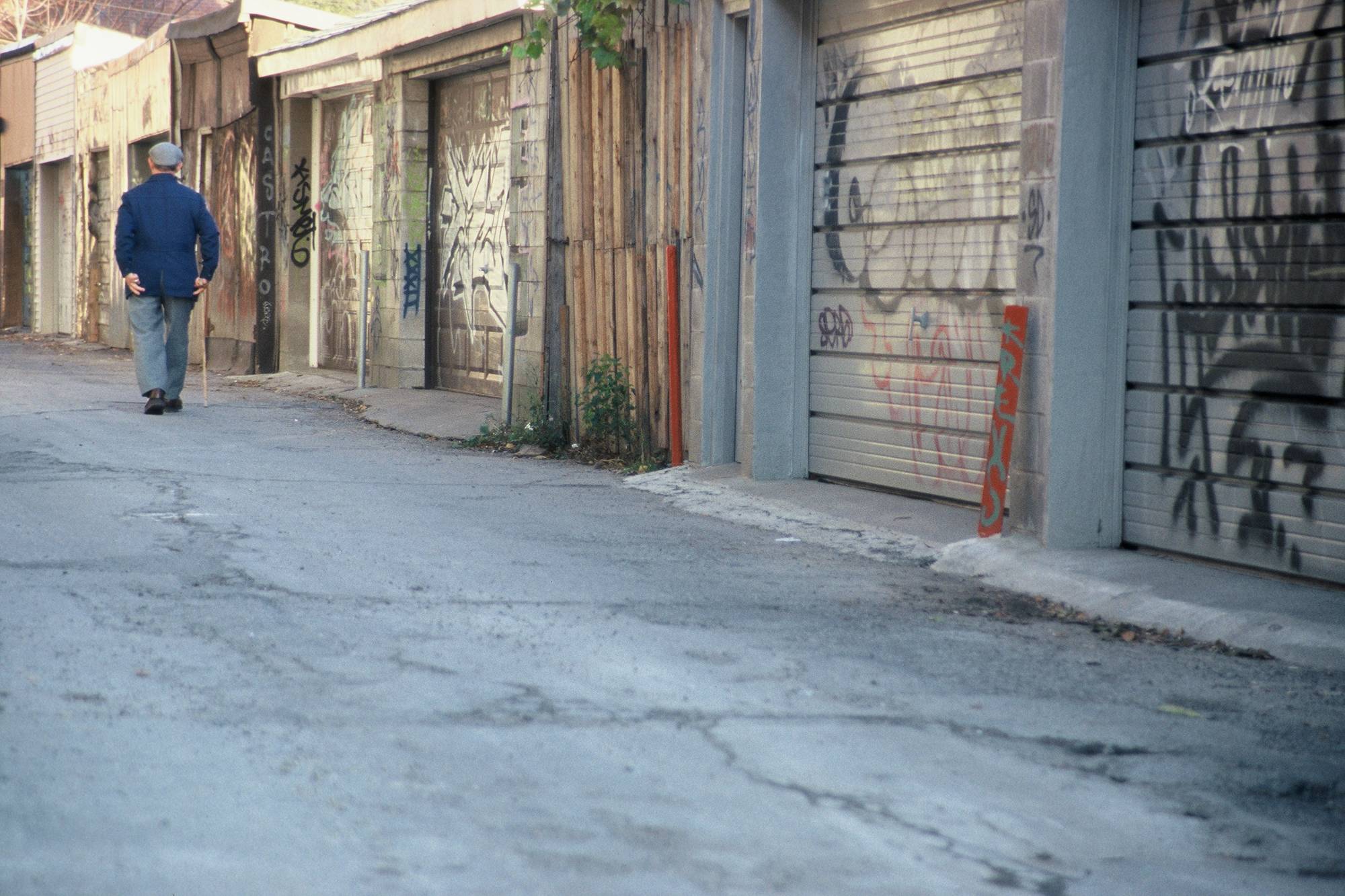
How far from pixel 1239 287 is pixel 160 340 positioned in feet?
26.7

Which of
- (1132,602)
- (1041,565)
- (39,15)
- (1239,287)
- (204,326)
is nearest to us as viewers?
(1132,602)

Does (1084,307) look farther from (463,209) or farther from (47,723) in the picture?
(463,209)

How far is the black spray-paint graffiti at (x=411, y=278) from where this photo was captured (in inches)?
583

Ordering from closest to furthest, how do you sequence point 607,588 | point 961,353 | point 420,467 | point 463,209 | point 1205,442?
point 607,588 → point 1205,442 → point 961,353 → point 420,467 → point 463,209

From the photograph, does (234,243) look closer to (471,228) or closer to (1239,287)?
(471,228)

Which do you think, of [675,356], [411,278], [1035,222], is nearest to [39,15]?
[411,278]

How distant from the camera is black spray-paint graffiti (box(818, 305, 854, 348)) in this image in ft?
A: 28.1

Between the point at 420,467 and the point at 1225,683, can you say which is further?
the point at 420,467

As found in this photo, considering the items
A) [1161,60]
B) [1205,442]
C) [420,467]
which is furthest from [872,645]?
[420,467]

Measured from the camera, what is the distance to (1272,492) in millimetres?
5969

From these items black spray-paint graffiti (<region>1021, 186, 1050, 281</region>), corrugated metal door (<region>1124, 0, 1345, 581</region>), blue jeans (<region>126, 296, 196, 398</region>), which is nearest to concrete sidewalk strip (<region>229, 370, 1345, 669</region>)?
corrugated metal door (<region>1124, 0, 1345, 581</region>)

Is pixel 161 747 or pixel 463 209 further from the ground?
pixel 463 209

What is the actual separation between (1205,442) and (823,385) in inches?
110

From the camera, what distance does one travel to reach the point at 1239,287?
6.09m
